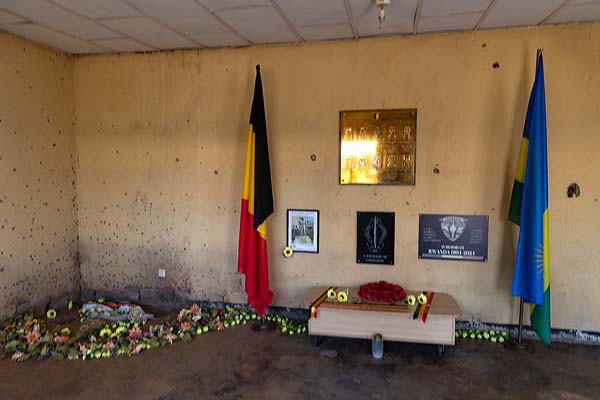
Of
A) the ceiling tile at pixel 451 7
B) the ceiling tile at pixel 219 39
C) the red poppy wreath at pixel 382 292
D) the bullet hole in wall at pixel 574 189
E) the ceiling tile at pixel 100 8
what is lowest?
the red poppy wreath at pixel 382 292

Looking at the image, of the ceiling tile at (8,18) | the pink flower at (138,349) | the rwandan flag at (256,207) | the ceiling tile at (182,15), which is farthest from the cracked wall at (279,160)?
the pink flower at (138,349)

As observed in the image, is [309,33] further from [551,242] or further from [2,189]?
[2,189]

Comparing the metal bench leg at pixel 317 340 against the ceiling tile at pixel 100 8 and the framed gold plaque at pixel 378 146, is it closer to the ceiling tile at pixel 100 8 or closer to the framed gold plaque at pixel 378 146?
the framed gold plaque at pixel 378 146

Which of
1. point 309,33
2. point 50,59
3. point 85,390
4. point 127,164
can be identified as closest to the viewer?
point 85,390

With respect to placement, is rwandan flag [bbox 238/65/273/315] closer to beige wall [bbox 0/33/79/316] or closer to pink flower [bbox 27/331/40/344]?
pink flower [bbox 27/331/40/344]

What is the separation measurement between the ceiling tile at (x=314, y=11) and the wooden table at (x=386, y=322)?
2212 mm

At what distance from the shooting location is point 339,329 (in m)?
3.07

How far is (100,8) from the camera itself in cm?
279

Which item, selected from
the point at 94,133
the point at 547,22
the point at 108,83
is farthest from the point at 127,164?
the point at 547,22

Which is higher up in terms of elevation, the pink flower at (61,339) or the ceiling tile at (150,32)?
the ceiling tile at (150,32)

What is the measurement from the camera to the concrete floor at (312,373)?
2518 millimetres

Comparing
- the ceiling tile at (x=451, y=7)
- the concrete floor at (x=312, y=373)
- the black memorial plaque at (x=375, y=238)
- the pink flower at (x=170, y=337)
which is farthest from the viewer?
the black memorial plaque at (x=375, y=238)

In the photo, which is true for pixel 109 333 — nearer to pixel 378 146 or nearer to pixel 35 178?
pixel 35 178

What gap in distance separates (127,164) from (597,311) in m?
4.44
